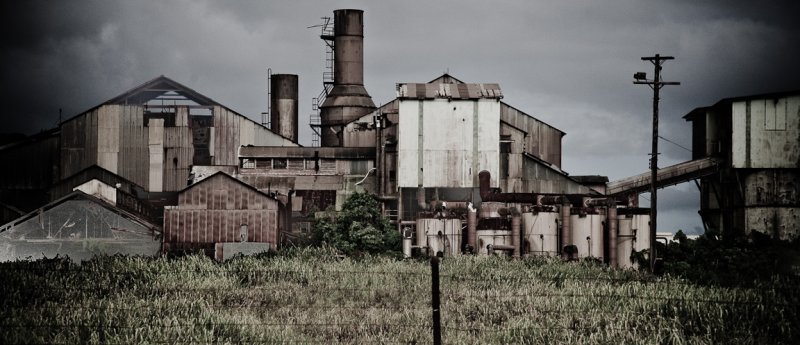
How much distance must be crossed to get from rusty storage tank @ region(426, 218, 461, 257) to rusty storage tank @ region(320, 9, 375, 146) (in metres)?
16.3

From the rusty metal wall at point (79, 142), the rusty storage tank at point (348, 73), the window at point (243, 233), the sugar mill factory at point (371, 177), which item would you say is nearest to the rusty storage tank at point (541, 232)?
the sugar mill factory at point (371, 177)

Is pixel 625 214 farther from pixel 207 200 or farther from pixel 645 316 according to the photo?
pixel 645 316

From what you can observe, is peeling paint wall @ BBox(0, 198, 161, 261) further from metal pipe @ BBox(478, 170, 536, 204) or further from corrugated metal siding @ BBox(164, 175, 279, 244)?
metal pipe @ BBox(478, 170, 536, 204)

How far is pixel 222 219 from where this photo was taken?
3572cm

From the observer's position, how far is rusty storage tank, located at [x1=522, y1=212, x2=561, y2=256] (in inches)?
1356

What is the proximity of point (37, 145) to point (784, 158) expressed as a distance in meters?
31.9

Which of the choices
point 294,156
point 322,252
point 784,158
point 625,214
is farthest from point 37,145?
point 784,158

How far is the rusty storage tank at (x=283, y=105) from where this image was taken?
52.9 metres

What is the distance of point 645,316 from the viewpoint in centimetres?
1600

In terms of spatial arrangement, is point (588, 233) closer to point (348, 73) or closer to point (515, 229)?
point (515, 229)

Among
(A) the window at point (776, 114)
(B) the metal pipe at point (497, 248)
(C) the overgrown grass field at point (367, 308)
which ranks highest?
(A) the window at point (776, 114)

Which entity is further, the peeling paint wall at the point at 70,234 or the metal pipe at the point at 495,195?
the metal pipe at the point at 495,195

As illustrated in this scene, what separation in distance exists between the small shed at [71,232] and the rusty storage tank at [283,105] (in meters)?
19.6

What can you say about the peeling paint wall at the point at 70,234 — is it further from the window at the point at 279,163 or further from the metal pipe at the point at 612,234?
the metal pipe at the point at 612,234
